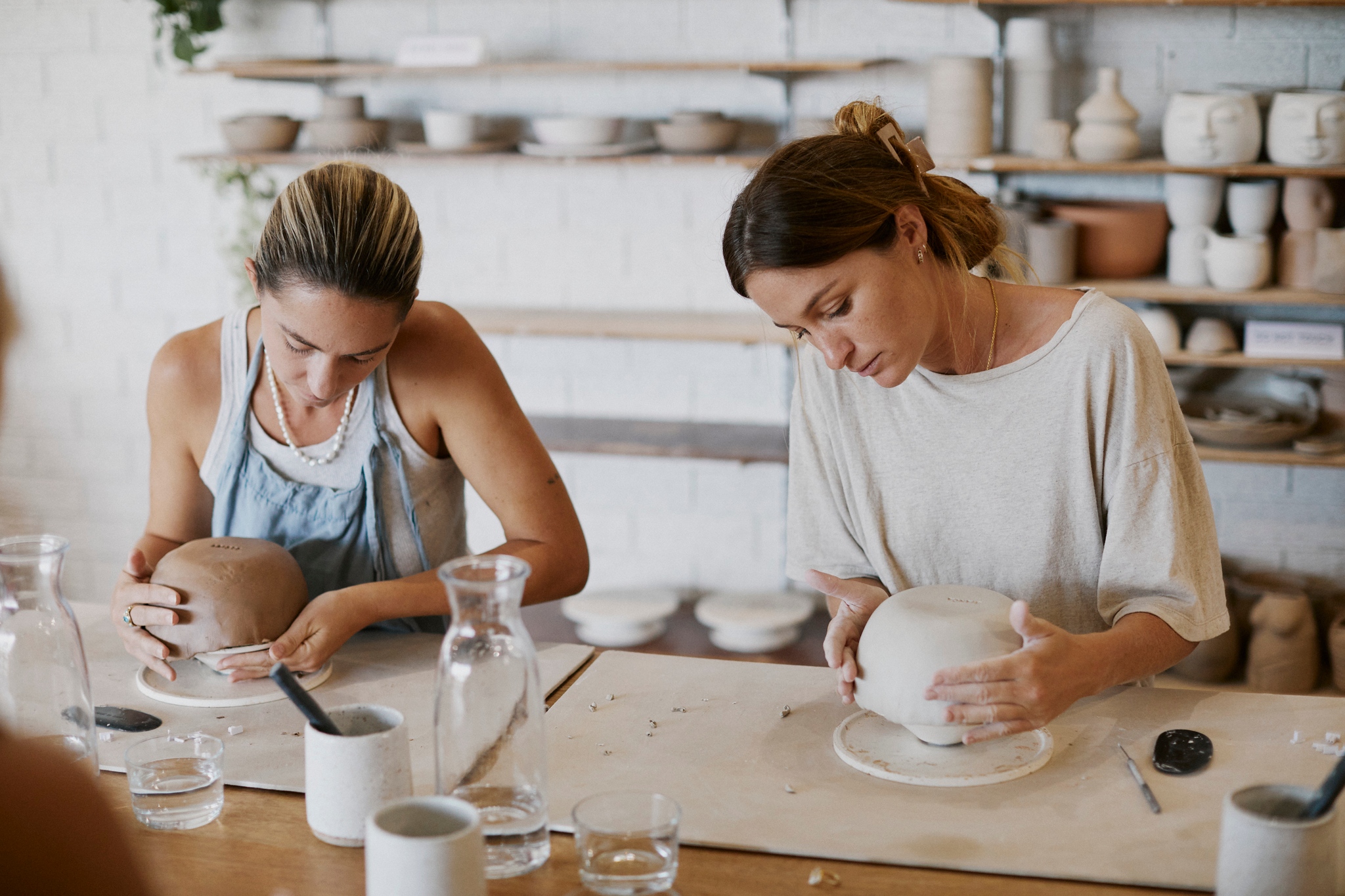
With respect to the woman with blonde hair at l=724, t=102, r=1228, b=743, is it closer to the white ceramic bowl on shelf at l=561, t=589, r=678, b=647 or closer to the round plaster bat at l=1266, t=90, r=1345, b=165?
the round plaster bat at l=1266, t=90, r=1345, b=165

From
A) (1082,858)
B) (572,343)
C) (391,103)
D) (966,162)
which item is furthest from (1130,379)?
(391,103)

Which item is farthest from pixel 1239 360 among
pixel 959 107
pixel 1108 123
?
pixel 959 107

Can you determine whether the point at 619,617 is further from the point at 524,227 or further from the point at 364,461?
the point at 364,461

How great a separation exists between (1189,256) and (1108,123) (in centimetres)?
36

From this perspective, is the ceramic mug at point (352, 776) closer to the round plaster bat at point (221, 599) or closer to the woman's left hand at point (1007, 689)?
the round plaster bat at point (221, 599)

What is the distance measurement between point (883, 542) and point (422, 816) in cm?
79

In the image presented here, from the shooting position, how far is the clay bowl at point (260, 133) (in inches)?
122

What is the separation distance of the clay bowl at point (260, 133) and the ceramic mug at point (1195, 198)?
2178mm

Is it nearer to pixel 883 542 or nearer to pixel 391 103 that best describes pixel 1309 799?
pixel 883 542

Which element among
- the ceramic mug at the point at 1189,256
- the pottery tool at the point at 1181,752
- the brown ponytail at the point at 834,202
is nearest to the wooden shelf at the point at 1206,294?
the ceramic mug at the point at 1189,256

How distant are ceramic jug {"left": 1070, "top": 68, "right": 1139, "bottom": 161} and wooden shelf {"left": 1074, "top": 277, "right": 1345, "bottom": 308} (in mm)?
285

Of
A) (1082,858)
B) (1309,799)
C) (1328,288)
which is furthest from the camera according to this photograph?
(1328,288)

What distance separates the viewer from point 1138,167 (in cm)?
265

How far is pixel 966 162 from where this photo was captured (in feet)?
9.00
